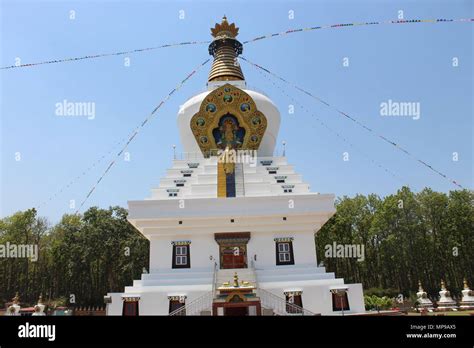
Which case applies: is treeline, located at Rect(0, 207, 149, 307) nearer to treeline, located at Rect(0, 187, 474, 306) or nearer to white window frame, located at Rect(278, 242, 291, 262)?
treeline, located at Rect(0, 187, 474, 306)

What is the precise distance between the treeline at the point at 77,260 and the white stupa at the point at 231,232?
16536mm

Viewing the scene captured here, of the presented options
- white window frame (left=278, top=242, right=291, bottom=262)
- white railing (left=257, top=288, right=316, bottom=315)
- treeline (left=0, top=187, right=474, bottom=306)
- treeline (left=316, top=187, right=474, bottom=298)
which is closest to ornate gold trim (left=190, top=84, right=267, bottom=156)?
white window frame (left=278, top=242, right=291, bottom=262)

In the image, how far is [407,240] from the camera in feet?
116

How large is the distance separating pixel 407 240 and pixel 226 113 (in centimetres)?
→ 2139

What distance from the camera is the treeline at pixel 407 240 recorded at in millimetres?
34312

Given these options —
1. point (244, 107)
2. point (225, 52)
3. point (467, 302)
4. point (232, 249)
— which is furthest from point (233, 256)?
point (225, 52)

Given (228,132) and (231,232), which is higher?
(228,132)

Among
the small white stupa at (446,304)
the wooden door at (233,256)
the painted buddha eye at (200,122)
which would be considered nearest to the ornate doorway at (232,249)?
the wooden door at (233,256)

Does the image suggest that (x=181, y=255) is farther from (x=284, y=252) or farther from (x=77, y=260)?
(x=77, y=260)

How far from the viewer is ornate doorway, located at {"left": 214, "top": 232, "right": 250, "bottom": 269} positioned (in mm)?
18188

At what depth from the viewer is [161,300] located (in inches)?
661

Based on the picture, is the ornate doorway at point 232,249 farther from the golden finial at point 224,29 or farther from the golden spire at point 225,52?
the golden finial at point 224,29

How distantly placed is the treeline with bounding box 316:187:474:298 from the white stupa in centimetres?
1762
